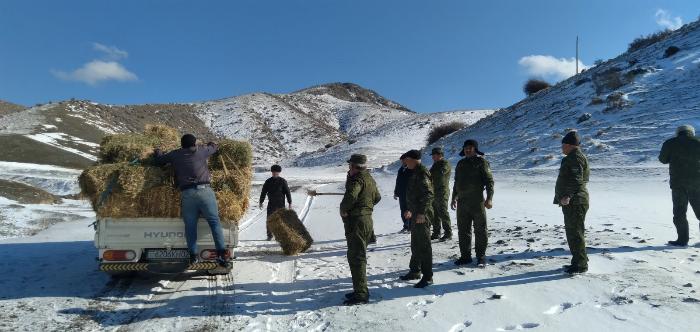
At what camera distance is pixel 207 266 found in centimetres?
653

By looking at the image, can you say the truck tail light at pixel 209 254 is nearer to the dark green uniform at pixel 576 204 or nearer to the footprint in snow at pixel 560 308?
the footprint in snow at pixel 560 308

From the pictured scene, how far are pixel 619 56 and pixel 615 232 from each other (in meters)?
34.0

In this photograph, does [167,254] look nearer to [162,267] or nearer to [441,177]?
[162,267]

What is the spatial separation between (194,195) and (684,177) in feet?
25.0

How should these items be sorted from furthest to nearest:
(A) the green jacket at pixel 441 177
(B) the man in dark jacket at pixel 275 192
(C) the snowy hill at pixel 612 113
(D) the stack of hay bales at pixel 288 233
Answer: (C) the snowy hill at pixel 612 113 → (B) the man in dark jacket at pixel 275 192 → (A) the green jacket at pixel 441 177 → (D) the stack of hay bales at pixel 288 233

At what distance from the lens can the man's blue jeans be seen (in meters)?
6.30

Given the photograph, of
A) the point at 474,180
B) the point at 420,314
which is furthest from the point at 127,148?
the point at 474,180

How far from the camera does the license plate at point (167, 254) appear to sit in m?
6.49

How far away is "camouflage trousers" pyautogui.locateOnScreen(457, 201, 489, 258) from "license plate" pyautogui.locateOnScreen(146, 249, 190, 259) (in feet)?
13.3

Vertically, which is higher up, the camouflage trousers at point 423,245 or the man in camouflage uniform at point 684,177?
the man in camouflage uniform at point 684,177

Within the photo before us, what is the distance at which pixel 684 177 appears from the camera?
24.7 feet

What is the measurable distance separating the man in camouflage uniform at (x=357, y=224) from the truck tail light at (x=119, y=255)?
3.04 m

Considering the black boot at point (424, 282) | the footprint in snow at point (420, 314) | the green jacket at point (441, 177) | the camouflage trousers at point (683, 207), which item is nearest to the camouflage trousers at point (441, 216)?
the green jacket at point (441, 177)

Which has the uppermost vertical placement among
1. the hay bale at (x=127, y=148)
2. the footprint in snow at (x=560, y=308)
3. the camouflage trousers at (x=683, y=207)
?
the hay bale at (x=127, y=148)
